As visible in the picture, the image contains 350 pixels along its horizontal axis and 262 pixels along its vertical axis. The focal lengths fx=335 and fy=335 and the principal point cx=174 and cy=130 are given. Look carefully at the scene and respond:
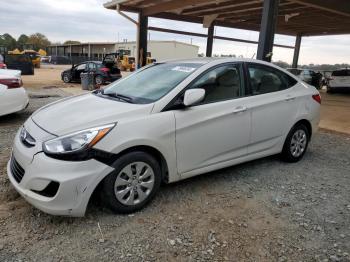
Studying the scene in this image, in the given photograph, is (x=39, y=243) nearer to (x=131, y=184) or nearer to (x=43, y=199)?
(x=43, y=199)

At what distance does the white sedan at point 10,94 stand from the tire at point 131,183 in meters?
4.54

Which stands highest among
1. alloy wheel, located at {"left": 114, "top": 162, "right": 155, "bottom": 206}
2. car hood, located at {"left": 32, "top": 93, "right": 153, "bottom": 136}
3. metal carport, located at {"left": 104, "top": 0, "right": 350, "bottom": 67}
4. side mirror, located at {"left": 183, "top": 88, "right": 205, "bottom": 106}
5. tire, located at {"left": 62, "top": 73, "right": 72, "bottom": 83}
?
metal carport, located at {"left": 104, "top": 0, "right": 350, "bottom": 67}

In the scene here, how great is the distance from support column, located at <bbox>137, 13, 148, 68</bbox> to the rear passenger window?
9053mm

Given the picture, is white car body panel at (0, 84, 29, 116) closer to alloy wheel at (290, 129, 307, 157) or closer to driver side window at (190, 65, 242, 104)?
driver side window at (190, 65, 242, 104)

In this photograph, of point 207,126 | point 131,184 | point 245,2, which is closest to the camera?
point 131,184

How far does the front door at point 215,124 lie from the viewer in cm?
352

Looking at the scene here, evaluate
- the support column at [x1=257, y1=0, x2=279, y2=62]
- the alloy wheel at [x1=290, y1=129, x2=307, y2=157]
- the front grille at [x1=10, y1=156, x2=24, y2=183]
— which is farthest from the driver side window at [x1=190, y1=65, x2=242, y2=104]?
the support column at [x1=257, y1=0, x2=279, y2=62]

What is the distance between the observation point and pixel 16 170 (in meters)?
3.19

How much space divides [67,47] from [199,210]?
269 ft

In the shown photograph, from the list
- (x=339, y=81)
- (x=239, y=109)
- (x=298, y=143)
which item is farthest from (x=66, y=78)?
(x=239, y=109)

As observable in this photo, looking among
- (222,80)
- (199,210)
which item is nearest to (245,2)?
(222,80)

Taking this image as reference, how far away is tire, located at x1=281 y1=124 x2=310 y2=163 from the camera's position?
4.78m

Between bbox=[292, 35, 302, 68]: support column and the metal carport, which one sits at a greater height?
the metal carport

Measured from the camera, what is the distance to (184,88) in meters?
3.57
